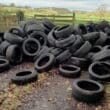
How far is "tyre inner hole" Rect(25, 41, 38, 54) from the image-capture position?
1006 cm

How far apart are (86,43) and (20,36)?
2.93m

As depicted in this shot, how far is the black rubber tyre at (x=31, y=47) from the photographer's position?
32.1 feet

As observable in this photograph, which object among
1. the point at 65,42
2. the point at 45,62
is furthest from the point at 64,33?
the point at 45,62

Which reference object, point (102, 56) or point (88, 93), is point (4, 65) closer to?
point (102, 56)

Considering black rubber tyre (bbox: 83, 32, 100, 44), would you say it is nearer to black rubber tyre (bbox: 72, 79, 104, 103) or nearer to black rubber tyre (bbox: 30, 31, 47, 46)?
Answer: black rubber tyre (bbox: 30, 31, 47, 46)

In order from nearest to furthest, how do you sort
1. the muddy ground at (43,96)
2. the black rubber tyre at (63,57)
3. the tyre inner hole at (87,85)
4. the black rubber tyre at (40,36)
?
the muddy ground at (43,96)
the tyre inner hole at (87,85)
the black rubber tyre at (63,57)
the black rubber tyre at (40,36)

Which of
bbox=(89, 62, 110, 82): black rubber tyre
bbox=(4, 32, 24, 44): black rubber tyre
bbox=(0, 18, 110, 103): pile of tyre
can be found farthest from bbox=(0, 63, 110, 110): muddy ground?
bbox=(4, 32, 24, 44): black rubber tyre

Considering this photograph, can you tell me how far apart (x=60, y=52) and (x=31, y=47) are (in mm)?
1562

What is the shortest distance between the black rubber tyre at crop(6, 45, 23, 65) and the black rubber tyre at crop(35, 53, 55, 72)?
Result: 0.90m

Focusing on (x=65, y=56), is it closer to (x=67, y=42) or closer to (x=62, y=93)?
(x=67, y=42)

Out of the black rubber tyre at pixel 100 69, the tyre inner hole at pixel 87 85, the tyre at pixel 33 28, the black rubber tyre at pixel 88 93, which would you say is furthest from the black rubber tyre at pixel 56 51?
the black rubber tyre at pixel 88 93

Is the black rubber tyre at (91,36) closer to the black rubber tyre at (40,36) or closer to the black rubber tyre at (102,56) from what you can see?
the black rubber tyre at (102,56)

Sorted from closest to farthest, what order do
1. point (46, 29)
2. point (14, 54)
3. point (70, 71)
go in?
1. point (70, 71)
2. point (14, 54)
3. point (46, 29)

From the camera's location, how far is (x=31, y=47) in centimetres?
1020
